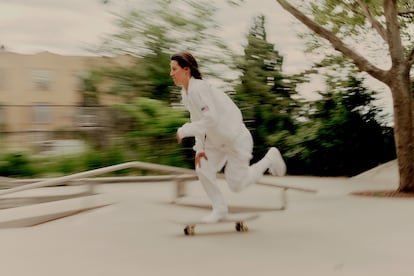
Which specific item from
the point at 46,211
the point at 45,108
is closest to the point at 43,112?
the point at 45,108

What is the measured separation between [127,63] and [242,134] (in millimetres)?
10129

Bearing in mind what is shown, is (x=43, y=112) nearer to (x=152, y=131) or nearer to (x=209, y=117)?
(x=152, y=131)

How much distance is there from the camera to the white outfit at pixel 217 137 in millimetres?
5977

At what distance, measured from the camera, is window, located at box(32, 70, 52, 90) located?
79.7 ft

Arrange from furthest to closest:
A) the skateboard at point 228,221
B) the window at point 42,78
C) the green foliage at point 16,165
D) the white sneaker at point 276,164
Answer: the window at point 42,78 → the green foliage at point 16,165 → the white sneaker at point 276,164 → the skateboard at point 228,221

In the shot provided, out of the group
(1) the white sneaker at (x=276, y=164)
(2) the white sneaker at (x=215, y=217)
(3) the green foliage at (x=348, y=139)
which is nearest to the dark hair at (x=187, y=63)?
(1) the white sneaker at (x=276, y=164)

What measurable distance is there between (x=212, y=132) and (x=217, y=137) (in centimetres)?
8

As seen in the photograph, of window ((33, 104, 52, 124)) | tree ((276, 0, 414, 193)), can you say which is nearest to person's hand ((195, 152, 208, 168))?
tree ((276, 0, 414, 193))

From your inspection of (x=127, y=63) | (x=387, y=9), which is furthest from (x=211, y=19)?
(x=387, y=9)

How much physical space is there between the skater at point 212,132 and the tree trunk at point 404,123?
5513mm

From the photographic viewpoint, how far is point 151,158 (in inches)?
559

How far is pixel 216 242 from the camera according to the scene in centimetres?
586

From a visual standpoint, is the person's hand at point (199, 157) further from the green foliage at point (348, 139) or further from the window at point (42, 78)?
the window at point (42, 78)

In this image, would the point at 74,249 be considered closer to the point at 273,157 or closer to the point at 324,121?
the point at 273,157
